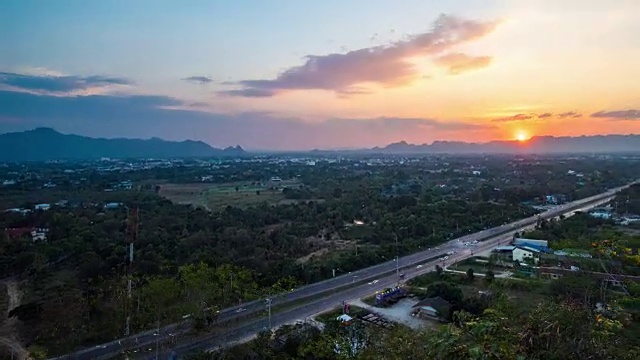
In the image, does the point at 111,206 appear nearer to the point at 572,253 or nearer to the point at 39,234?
the point at 39,234

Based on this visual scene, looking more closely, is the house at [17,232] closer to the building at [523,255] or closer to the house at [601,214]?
the building at [523,255]

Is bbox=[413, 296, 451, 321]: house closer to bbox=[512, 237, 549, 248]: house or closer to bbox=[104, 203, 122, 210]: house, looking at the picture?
bbox=[512, 237, 549, 248]: house

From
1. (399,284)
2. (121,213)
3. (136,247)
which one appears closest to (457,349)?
(399,284)

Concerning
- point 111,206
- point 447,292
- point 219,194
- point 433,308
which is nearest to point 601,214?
point 447,292

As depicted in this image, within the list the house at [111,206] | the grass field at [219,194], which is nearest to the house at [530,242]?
the grass field at [219,194]

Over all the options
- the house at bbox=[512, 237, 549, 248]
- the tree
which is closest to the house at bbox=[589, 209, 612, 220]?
the house at bbox=[512, 237, 549, 248]

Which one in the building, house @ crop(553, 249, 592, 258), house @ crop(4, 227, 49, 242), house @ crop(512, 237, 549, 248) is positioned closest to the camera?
house @ crop(553, 249, 592, 258)
